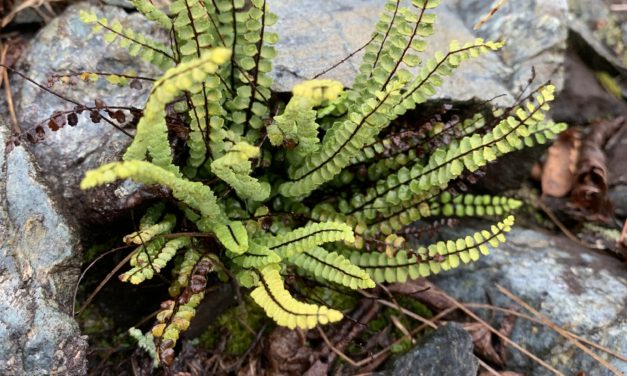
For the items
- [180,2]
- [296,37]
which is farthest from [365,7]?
[180,2]

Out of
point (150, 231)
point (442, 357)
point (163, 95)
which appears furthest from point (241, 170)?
point (442, 357)

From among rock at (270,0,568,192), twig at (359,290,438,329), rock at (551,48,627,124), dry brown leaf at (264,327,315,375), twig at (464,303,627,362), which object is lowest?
dry brown leaf at (264,327,315,375)

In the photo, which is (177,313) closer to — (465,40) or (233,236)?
(233,236)

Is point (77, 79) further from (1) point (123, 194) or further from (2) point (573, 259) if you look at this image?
(2) point (573, 259)

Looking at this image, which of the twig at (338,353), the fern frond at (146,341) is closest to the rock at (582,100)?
the twig at (338,353)

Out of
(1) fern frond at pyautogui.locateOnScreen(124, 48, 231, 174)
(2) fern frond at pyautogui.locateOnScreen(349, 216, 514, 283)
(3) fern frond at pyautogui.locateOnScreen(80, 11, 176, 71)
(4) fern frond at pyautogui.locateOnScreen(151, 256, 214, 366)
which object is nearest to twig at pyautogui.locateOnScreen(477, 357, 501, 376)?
(2) fern frond at pyautogui.locateOnScreen(349, 216, 514, 283)

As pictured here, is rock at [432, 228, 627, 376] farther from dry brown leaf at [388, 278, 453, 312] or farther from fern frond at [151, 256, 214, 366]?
fern frond at [151, 256, 214, 366]
